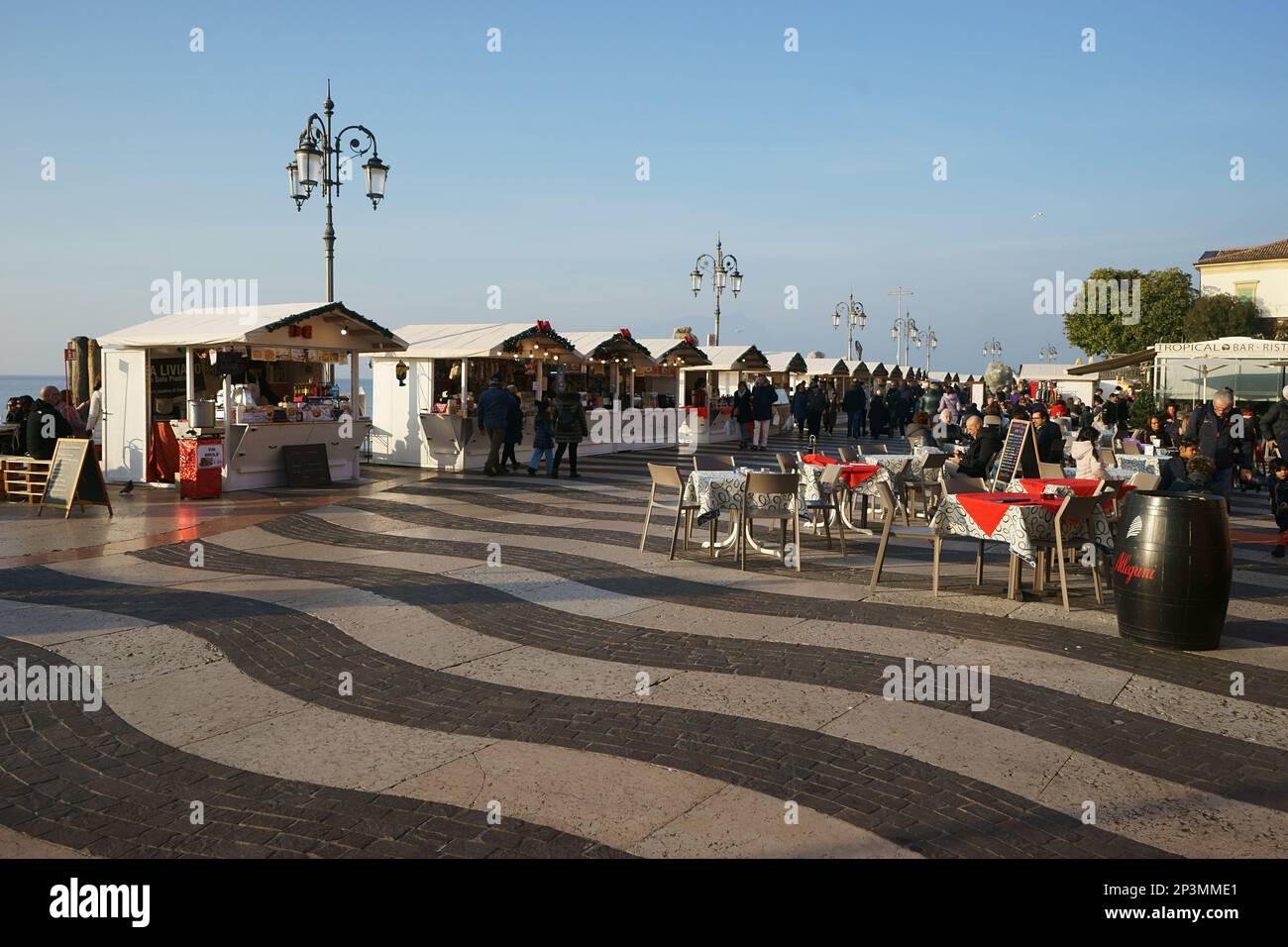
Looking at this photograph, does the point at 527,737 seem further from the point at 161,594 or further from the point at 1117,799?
the point at 161,594

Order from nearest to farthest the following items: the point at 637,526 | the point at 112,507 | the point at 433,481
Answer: the point at 637,526 → the point at 112,507 → the point at 433,481

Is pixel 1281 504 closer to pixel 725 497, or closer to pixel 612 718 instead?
pixel 725 497

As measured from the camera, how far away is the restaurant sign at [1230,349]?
21172 millimetres

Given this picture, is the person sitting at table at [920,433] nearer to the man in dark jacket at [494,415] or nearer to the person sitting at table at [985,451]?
the person sitting at table at [985,451]

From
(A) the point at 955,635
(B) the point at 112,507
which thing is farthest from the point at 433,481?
(A) the point at 955,635

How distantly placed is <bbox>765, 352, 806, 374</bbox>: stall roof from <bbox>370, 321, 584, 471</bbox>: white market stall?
16517 millimetres

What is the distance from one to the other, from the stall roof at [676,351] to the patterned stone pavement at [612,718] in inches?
719

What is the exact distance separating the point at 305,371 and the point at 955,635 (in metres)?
14.3

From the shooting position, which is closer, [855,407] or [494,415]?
[494,415]

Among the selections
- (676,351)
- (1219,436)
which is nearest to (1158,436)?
(1219,436)

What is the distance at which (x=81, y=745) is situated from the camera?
4762 millimetres

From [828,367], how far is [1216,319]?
82.5 ft

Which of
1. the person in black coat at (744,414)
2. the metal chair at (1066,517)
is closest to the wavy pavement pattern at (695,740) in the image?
the metal chair at (1066,517)

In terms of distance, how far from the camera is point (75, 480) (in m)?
12.2
